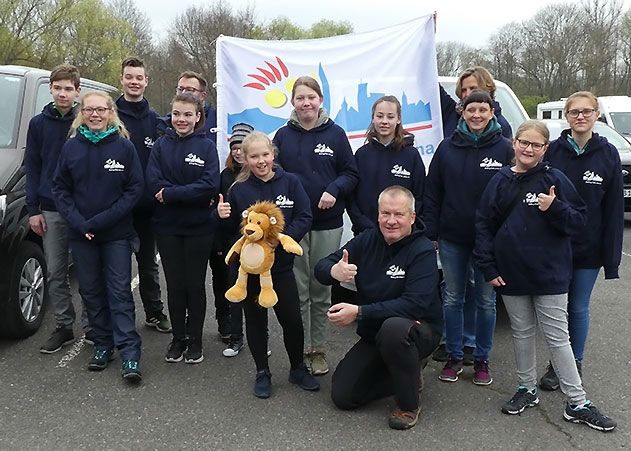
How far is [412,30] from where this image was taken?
4965mm

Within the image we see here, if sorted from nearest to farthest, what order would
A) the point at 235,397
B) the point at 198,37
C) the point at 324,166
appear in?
1. the point at 235,397
2. the point at 324,166
3. the point at 198,37

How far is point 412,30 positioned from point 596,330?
2933 millimetres

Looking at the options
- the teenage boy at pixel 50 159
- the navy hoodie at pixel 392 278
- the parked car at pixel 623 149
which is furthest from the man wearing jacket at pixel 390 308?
the parked car at pixel 623 149

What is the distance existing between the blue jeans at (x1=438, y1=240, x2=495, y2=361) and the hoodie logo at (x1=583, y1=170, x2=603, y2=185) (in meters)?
0.81

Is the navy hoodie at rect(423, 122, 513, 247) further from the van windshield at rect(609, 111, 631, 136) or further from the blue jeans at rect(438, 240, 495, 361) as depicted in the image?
the van windshield at rect(609, 111, 631, 136)

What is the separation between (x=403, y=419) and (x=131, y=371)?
5.94 ft

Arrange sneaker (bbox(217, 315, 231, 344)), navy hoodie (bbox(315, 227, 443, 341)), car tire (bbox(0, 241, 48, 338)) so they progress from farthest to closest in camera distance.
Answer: sneaker (bbox(217, 315, 231, 344)) → car tire (bbox(0, 241, 48, 338)) → navy hoodie (bbox(315, 227, 443, 341))

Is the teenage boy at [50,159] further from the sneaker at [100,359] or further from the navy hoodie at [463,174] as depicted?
the navy hoodie at [463,174]

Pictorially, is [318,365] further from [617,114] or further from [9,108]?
[617,114]

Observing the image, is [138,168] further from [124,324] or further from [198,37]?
[198,37]

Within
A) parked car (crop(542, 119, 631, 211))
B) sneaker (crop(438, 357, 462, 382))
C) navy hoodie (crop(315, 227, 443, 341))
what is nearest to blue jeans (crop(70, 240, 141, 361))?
navy hoodie (crop(315, 227, 443, 341))

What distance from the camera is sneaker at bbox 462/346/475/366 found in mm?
4285

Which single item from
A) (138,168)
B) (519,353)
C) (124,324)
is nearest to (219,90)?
(138,168)

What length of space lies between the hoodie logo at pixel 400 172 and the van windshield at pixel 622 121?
1128 cm
